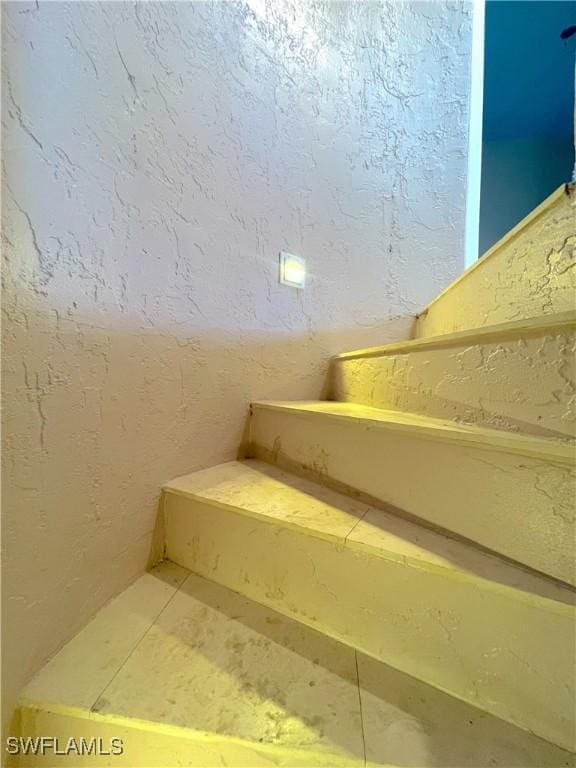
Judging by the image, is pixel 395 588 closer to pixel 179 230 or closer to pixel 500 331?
pixel 500 331

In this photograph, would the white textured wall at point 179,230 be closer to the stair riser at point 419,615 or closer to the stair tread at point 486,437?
the stair riser at point 419,615

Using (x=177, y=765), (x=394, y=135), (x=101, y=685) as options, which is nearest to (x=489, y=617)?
(x=177, y=765)

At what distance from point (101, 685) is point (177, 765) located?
0.55ft

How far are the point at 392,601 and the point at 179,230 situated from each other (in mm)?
956

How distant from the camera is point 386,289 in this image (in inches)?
53.7

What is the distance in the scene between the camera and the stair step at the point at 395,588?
1.40ft

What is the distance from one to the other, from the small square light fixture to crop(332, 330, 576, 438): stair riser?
49 cm

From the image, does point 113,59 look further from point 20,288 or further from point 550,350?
point 550,350

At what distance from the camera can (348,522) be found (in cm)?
62

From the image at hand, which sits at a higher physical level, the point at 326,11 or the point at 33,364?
the point at 326,11

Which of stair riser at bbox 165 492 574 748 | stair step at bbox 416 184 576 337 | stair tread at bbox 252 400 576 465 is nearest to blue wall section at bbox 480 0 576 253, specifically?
stair step at bbox 416 184 576 337

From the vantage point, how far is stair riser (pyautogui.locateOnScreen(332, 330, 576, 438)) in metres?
0.48

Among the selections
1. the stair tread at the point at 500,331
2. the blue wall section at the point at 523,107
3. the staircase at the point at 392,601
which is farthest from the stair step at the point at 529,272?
the blue wall section at the point at 523,107

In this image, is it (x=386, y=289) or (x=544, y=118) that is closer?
(x=386, y=289)
